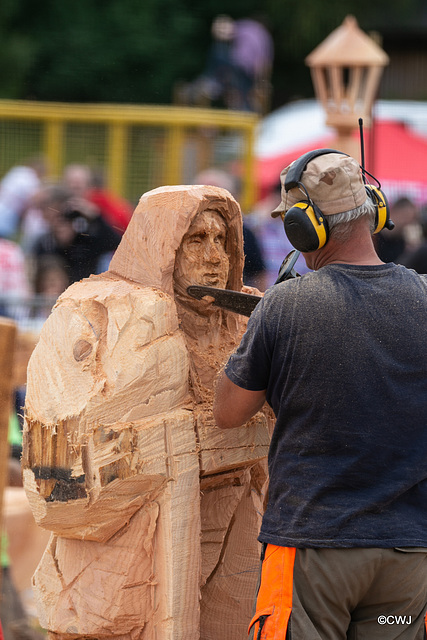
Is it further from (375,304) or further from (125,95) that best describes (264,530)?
(125,95)

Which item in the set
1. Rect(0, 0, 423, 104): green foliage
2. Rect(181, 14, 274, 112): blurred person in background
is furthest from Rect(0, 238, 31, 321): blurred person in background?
Rect(0, 0, 423, 104): green foliage

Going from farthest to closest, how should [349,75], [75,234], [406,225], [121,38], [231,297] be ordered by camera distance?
[121,38]
[406,225]
[349,75]
[75,234]
[231,297]

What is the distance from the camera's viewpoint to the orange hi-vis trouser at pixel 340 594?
2.29 metres

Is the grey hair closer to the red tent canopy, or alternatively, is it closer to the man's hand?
the man's hand

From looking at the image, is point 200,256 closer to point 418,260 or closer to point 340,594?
point 340,594

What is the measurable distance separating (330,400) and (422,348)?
0.27 metres

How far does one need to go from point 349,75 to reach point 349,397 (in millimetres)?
5497

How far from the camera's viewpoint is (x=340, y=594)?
→ 2.30 metres

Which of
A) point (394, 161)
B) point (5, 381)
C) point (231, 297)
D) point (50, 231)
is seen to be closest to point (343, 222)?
point (231, 297)

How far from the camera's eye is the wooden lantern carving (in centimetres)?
664

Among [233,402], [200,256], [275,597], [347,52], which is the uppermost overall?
[347,52]

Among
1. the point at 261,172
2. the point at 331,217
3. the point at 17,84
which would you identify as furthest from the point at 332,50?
the point at 17,84

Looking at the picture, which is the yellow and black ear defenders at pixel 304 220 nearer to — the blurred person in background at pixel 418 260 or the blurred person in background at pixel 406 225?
the blurred person in background at pixel 418 260

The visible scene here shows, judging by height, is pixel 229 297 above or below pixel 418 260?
above
